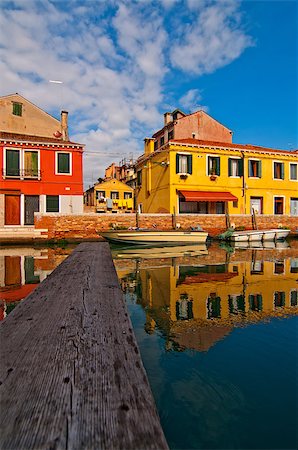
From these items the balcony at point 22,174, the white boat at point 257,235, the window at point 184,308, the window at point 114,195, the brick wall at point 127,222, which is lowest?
the window at point 184,308

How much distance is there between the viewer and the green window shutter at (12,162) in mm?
19547

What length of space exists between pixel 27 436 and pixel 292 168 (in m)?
27.7

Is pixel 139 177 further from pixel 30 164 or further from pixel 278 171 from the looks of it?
pixel 278 171

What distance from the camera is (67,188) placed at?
20.6m

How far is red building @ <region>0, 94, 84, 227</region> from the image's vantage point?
1953 centimetres

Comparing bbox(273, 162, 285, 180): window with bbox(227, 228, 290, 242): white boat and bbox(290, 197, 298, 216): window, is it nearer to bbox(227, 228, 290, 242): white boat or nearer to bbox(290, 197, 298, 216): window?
bbox(290, 197, 298, 216): window

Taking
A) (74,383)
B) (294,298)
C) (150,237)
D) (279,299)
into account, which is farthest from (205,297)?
(150,237)

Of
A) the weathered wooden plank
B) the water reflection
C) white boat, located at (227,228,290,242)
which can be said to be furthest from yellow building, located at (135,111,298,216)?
the weathered wooden plank

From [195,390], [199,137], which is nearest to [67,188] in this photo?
[199,137]

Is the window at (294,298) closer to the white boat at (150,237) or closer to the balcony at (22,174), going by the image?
the white boat at (150,237)

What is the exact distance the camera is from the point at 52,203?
2047cm

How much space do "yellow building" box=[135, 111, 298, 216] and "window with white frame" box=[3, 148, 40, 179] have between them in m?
8.88

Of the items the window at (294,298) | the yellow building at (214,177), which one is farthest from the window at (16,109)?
the window at (294,298)

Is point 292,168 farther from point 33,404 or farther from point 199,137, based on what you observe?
point 33,404
